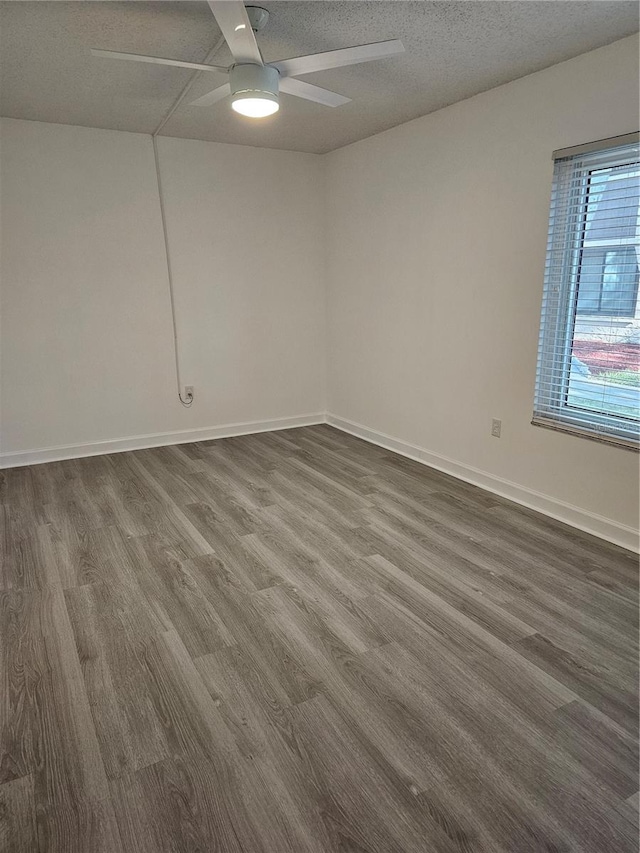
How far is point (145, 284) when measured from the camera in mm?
4371

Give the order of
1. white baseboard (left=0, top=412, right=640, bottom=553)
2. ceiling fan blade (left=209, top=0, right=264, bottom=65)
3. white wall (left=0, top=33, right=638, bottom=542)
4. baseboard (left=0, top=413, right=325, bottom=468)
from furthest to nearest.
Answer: baseboard (left=0, top=413, right=325, bottom=468) → white wall (left=0, top=33, right=638, bottom=542) → white baseboard (left=0, top=412, right=640, bottom=553) → ceiling fan blade (left=209, top=0, right=264, bottom=65)

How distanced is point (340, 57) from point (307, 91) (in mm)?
444

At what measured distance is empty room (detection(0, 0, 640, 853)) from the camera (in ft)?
5.11

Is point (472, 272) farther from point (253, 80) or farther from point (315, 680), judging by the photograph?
point (315, 680)

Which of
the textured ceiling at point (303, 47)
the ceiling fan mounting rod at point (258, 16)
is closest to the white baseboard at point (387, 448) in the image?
the textured ceiling at point (303, 47)

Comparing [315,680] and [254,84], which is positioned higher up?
[254,84]

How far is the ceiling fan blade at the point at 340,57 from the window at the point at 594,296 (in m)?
1.25

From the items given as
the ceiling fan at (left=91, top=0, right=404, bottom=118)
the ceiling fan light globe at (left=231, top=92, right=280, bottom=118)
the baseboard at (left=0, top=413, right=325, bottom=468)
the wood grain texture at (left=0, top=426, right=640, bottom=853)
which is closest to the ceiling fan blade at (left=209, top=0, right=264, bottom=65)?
the ceiling fan at (left=91, top=0, right=404, bottom=118)

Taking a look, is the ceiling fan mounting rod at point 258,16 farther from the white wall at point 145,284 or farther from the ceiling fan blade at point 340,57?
the white wall at point 145,284

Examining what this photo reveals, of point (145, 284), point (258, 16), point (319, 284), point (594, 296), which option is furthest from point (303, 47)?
point (319, 284)

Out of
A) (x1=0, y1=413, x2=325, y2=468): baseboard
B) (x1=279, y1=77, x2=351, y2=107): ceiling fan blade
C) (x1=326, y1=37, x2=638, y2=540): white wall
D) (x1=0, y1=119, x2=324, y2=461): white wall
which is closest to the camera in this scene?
(x1=279, y1=77, x2=351, y2=107): ceiling fan blade

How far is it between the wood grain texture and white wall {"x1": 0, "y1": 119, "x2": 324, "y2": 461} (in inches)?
49.6

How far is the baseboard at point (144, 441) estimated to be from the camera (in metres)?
4.19

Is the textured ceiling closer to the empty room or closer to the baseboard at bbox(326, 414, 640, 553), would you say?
the empty room
